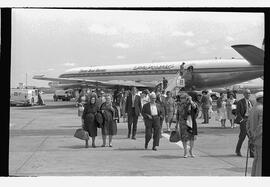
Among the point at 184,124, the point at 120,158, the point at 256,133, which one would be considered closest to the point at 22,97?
the point at 120,158

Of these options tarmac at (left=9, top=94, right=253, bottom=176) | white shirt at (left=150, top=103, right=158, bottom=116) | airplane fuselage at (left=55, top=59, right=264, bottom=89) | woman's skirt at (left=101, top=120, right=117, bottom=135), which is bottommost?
tarmac at (left=9, top=94, right=253, bottom=176)

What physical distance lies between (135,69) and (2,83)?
30.6 meters

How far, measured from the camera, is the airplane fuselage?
31.5 metres

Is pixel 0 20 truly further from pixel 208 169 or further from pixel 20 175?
pixel 208 169

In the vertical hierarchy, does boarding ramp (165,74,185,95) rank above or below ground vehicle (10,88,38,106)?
above

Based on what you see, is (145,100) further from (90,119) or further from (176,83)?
(176,83)

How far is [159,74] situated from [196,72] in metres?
3.52

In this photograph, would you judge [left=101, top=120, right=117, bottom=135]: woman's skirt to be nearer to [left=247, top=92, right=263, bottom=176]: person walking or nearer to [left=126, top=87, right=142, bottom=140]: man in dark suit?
[left=126, top=87, right=142, bottom=140]: man in dark suit

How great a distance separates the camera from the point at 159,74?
1391 inches

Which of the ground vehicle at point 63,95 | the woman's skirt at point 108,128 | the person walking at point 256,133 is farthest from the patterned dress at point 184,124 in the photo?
the ground vehicle at point 63,95

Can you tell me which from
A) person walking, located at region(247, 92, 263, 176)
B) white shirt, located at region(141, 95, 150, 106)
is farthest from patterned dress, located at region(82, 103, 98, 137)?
person walking, located at region(247, 92, 263, 176)

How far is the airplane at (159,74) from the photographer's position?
31766 millimetres

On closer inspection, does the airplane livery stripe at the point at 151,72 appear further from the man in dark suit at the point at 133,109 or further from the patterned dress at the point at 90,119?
the patterned dress at the point at 90,119

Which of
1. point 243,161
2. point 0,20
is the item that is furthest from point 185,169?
point 0,20
